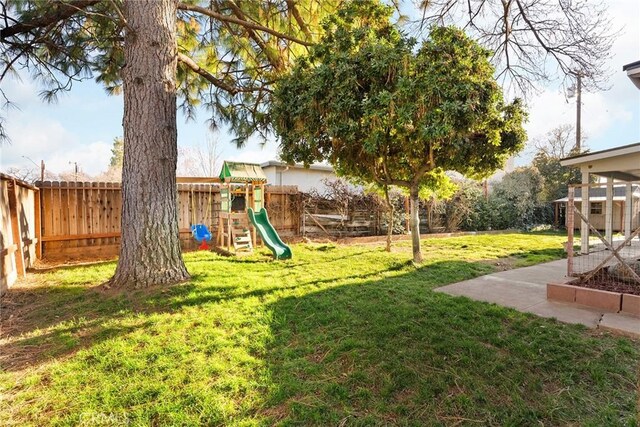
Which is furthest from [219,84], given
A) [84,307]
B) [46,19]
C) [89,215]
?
[84,307]

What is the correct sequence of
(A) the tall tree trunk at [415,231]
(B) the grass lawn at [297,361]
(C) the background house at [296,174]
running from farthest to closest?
(C) the background house at [296,174]
(A) the tall tree trunk at [415,231]
(B) the grass lawn at [297,361]

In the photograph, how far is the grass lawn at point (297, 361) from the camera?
214cm

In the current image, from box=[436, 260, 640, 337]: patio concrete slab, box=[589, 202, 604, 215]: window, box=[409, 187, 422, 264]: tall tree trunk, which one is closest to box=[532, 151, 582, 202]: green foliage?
box=[589, 202, 604, 215]: window

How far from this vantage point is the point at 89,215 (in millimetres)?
7602

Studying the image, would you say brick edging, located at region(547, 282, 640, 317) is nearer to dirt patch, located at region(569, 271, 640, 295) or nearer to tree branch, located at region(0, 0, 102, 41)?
dirt patch, located at region(569, 271, 640, 295)

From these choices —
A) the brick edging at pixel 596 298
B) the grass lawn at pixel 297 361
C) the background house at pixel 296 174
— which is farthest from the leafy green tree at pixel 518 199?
the grass lawn at pixel 297 361

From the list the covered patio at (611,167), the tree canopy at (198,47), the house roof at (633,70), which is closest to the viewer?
the house roof at (633,70)

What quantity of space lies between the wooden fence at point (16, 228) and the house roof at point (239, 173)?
3632mm

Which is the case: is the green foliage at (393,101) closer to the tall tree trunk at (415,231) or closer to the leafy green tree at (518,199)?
the tall tree trunk at (415,231)

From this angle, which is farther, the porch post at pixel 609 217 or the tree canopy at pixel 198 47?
the porch post at pixel 609 217

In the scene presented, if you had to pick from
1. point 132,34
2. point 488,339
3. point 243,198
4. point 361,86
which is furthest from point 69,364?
point 243,198

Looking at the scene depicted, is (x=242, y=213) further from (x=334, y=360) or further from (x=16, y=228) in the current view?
(x=334, y=360)

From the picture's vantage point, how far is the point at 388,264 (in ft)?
21.4

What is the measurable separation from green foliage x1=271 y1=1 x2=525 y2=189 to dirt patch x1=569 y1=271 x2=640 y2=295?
2.57m
